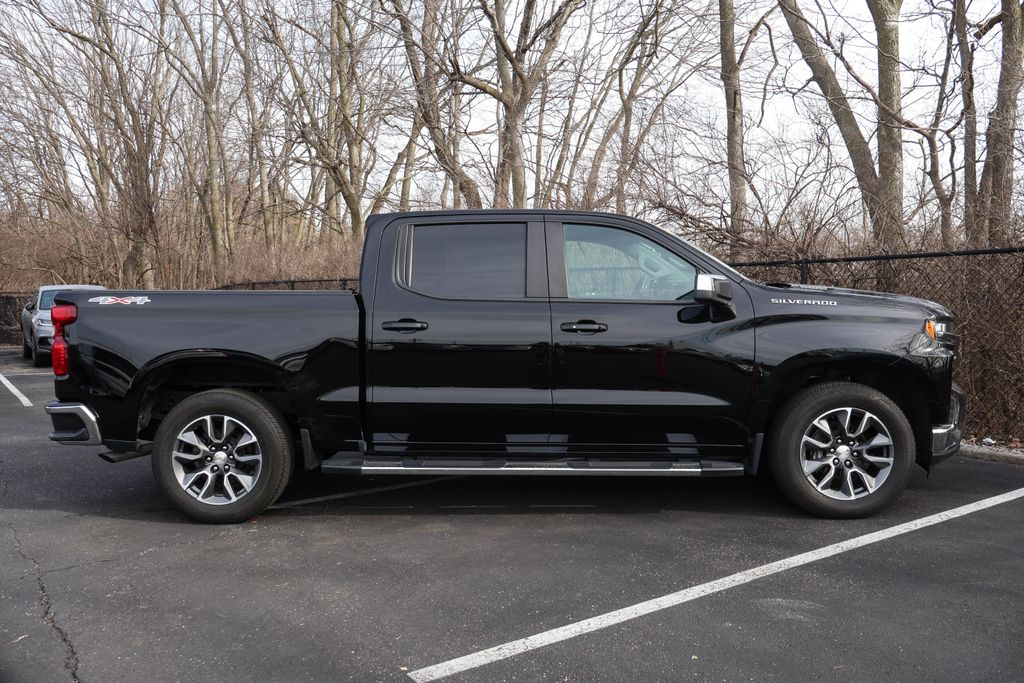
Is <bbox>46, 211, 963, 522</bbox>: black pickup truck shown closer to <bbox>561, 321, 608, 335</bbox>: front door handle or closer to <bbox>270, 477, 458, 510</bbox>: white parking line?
<bbox>561, 321, 608, 335</bbox>: front door handle

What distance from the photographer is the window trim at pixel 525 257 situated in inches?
203

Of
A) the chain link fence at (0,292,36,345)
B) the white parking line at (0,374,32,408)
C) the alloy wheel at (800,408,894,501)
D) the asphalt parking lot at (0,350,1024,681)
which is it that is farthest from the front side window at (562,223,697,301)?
the chain link fence at (0,292,36,345)

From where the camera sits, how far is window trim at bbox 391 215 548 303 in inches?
203

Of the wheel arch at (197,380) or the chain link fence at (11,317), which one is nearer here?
the wheel arch at (197,380)

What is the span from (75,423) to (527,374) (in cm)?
297

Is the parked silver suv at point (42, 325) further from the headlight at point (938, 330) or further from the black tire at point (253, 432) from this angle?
the headlight at point (938, 330)

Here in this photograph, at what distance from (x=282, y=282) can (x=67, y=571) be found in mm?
14446

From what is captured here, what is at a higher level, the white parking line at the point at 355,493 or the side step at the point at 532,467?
the side step at the point at 532,467

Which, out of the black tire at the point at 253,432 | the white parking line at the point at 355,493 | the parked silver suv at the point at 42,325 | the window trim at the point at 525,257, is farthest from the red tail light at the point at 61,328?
the parked silver suv at the point at 42,325

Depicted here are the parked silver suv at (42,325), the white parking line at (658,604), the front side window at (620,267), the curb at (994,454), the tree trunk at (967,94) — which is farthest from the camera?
the parked silver suv at (42,325)

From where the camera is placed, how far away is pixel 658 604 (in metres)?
3.87

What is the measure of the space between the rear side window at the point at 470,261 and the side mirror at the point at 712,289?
1.10m

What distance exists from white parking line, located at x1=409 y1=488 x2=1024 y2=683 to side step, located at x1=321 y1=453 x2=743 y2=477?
73 centimetres

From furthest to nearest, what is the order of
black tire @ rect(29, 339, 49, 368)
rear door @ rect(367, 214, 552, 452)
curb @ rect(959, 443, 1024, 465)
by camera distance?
black tire @ rect(29, 339, 49, 368) < curb @ rect(959, 443, 1024, 465) < rear door @ rect(367, 214, 552, 452)
